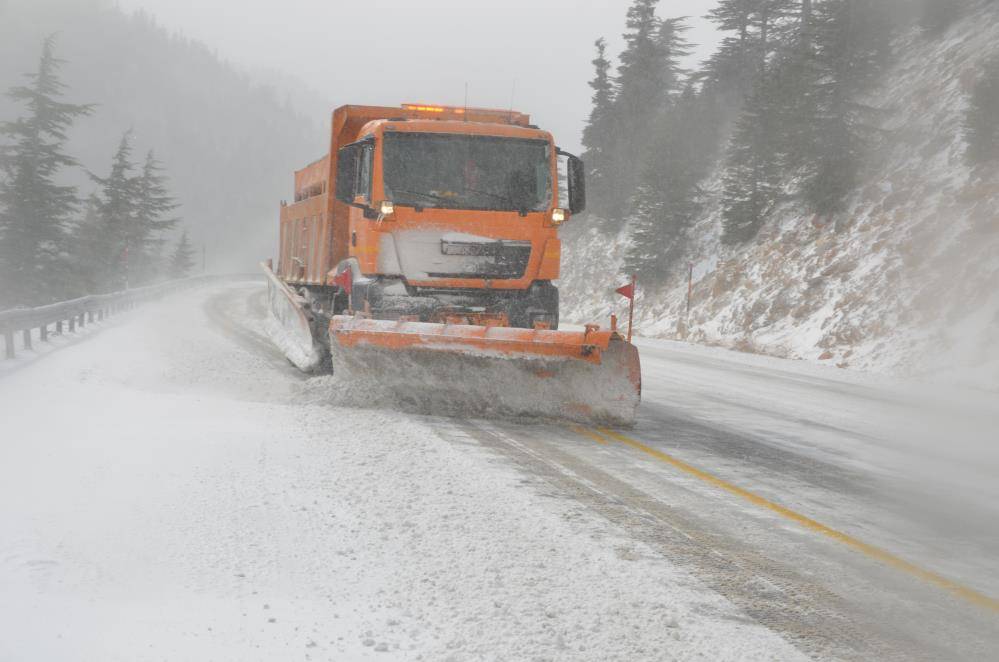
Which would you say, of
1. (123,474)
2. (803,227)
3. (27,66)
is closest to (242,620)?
(123,474)

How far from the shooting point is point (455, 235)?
788 cm

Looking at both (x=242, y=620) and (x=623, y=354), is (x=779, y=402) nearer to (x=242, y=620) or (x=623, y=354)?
(x=623, y=354)

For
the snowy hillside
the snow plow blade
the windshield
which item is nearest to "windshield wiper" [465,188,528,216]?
the windshield

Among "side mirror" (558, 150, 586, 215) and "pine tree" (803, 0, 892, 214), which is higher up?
"pine tree" (803, 0, 892, 214)

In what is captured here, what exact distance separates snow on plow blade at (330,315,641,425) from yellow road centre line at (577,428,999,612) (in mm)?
823

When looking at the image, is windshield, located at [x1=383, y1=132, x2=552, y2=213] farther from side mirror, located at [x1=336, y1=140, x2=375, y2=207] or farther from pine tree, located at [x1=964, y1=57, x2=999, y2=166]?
pine tree, located at [x1=964, y1=57, x2=999, y2=166]

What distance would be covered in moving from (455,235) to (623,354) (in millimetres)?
2271

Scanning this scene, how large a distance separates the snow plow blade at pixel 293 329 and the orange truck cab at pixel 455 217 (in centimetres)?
96

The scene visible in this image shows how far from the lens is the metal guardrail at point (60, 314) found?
9883 mm

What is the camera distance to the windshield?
7910 millimetres

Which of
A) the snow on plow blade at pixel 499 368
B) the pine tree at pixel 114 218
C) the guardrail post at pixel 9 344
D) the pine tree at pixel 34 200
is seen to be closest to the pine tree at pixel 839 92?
the snow on plow blade at pixel 499 368

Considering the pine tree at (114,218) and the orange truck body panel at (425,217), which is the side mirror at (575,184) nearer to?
the orange truck body panel at (425,217)

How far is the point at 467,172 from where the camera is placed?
8.09m

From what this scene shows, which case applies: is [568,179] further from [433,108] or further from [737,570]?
[737,570]
